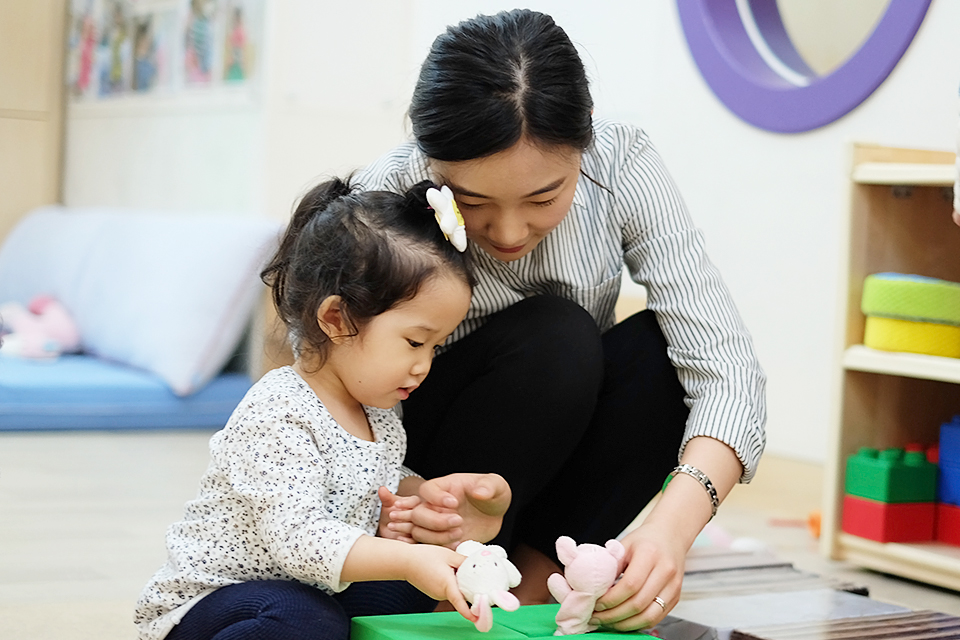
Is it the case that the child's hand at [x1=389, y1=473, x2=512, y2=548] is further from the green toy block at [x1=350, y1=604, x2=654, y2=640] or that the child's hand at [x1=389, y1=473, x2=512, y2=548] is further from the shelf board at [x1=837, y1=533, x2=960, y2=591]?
the shelf board at [x1=837, y1=533, x2=960, y2=591]

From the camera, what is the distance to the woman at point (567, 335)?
102 centimetres

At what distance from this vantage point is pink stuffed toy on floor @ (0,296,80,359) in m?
3.04

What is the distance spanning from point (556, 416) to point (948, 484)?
0.92 m

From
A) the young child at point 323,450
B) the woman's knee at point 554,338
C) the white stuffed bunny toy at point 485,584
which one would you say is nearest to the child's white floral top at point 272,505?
the young child at point 323,450

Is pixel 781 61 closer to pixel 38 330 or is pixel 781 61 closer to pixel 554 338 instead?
pixel 554 338

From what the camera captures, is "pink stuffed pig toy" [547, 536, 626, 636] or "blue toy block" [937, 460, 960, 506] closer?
"pink stuffed pig toy" [547, 536, 626, 636]

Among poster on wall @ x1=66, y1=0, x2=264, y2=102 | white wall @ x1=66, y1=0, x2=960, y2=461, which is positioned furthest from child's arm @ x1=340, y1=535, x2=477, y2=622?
poster on wall @ x1=66, y1=0, x2=264, y2=102

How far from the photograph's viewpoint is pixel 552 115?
102 centimetres

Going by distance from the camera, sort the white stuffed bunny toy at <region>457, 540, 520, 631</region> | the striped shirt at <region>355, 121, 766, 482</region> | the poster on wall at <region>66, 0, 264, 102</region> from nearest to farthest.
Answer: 1. the white stuffed bunny toy at <region>457, 540, 520, 631</region>
2. the striped shirt at <region>355, 121, 766, 482</region>
3. the poster on wall at <region>66, 0, 264, 102</region>

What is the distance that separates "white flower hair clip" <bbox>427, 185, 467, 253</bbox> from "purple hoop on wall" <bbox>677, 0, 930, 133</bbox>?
140cm

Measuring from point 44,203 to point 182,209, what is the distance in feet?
2.17

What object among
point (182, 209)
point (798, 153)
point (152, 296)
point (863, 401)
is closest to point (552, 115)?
point (863, 401)

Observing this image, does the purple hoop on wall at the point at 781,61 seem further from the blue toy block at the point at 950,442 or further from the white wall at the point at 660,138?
the blue toy block at the point at 950,442

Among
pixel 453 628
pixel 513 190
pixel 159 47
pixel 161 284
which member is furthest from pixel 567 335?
pixel 159 47
